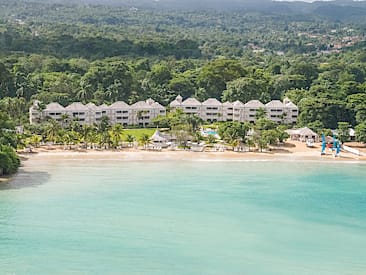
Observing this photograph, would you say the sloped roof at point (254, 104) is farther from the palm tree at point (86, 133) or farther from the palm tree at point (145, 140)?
the palm tree at point (86, 133)

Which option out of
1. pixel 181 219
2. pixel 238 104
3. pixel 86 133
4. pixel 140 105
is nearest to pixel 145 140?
pixel 86 133

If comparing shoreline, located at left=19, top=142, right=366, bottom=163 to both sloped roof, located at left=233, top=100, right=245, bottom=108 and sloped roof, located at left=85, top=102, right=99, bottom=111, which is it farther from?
sloped roof, located at left=233, top=100, right=245, bottom=108

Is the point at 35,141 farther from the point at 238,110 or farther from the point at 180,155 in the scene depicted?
the point at 238,110

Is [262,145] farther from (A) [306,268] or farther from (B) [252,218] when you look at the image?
(A) [306,268]

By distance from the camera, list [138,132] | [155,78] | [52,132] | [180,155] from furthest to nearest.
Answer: [155,78] < [138,132] < [52,132] < [180,155]

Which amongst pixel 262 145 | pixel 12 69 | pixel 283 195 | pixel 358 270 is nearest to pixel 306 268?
pixel 358 270

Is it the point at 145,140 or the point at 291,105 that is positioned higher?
the point at 291,105

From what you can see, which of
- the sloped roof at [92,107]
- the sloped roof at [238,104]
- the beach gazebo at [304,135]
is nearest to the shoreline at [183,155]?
the beach gazebo at [304,135]
